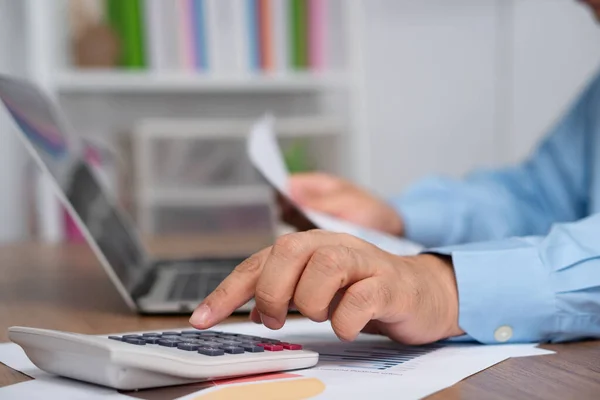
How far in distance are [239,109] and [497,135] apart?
90 centimetres

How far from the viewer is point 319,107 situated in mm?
2660

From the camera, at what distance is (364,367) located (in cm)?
50

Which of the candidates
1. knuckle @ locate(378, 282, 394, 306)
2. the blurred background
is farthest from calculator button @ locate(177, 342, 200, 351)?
the blurred background

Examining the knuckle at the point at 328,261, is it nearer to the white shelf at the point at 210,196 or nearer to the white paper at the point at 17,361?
the white paper at the point at 17,361

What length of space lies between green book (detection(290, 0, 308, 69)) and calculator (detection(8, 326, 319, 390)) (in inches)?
71.9

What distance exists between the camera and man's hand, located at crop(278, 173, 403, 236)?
4.00 feet

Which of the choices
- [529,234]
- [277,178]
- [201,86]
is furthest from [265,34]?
[277,178]

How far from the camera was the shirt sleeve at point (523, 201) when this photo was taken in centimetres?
127

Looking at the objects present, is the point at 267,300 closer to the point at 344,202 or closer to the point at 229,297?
the point at 229,297

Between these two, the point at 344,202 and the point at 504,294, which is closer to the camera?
the point at 504,294

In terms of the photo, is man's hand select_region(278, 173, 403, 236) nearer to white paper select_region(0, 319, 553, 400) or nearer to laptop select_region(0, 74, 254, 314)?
laptop select_region(0, 74, 254, 314)

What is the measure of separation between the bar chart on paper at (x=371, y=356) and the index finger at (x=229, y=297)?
66 millimetres

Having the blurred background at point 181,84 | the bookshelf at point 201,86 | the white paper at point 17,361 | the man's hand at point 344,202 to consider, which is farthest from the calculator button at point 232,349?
the bookshelf at point 201,86

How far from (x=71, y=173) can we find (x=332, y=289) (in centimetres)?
42
